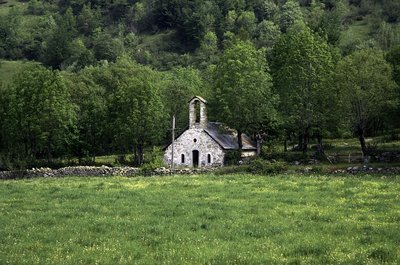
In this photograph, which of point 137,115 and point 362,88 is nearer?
point 362,88

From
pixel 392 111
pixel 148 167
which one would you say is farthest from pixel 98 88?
pixel 392 111

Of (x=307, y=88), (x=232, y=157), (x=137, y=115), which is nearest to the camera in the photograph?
(x=307, y=88)

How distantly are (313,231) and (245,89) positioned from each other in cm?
5410

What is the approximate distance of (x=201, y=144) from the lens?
75.3m

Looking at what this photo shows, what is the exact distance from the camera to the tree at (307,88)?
68562 millimetres

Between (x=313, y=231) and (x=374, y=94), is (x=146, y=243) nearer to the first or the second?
(x=313, y=231)

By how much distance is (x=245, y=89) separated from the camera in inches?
2913

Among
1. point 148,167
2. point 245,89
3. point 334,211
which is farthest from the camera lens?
point 245,89

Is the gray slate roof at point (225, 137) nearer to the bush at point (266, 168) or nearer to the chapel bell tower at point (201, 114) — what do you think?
the chapel bell tower at point (201, 114)

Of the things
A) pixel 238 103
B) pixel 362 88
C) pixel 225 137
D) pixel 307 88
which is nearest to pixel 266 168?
pixel 362 88

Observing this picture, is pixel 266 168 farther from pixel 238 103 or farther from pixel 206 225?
pixel 206 225

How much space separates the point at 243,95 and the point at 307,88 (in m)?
9.03

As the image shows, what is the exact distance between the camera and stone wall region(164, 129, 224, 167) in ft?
242

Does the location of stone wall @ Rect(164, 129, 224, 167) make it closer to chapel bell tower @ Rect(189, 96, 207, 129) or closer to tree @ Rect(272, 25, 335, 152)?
chapel bell tower @ Rect(189, 96, 207, 129)
